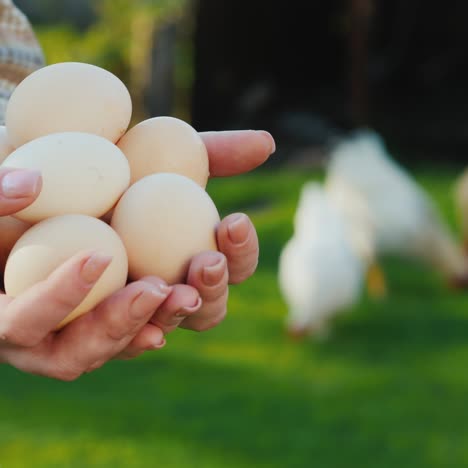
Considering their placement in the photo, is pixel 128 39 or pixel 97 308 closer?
pixel 97 308

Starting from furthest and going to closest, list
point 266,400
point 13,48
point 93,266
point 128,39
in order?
point 128,39
point 266,400
point 13,48
point 93,266

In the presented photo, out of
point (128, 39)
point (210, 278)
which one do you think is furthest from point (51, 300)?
point (128, 39)

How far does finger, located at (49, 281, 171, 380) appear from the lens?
2.44 ft

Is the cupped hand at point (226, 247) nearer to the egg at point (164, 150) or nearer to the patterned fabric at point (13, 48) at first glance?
the egg at point (164, 150)

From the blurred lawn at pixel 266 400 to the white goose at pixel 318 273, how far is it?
116 mm

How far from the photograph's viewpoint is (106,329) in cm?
76

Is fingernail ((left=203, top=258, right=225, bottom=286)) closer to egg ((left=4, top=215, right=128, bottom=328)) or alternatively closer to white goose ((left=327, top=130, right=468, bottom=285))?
egg ((left=4, top=215, right=128, bottom=328))

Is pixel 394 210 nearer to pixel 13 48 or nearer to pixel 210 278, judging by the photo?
pixel 13 48

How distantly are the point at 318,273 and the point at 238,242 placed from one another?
2466 millimetres

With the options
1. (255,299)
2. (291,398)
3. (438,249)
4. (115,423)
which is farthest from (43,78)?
(438,249)

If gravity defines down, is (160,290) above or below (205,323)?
above

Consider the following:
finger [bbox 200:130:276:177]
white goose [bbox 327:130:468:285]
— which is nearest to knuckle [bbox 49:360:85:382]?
finger [bbox 200:130:276:177]

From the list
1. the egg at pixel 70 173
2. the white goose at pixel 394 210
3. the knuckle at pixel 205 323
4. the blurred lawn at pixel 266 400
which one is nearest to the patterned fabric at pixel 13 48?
→ the egg at pixel 70 173

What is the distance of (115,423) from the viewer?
8.69 feet
